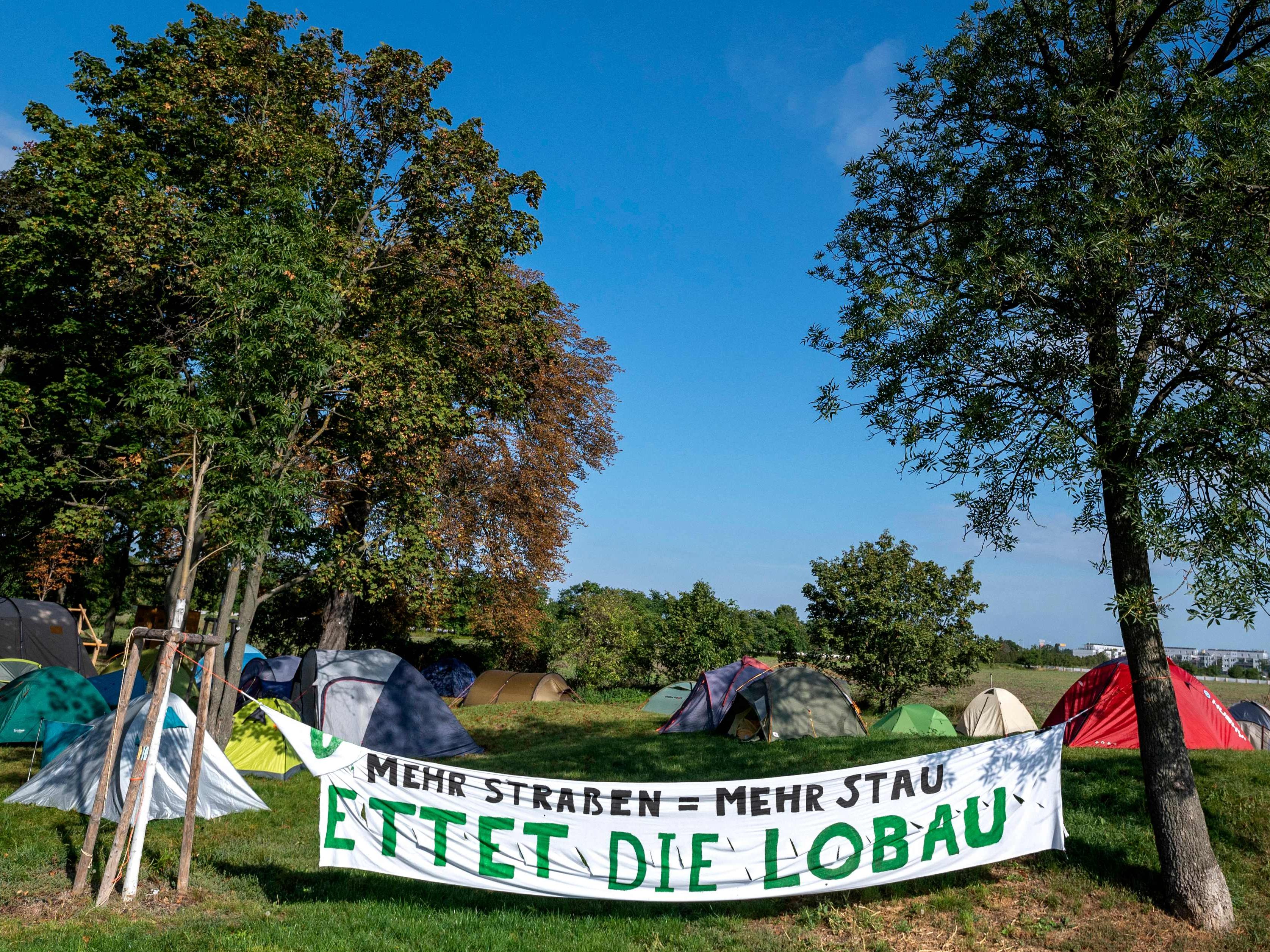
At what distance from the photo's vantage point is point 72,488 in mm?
19203

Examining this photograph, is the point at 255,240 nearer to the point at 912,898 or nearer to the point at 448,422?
the point at 448,422

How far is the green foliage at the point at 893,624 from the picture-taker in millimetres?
28234

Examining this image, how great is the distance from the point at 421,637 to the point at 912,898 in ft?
124

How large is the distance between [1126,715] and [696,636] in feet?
65.1

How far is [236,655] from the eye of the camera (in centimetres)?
1500

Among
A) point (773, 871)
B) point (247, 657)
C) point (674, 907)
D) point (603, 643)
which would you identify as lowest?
point (674, 907)

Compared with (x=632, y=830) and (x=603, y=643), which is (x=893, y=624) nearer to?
(x=603, y=643)

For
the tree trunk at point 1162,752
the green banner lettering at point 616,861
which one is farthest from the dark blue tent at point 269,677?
the tree trunk at point 1162,752

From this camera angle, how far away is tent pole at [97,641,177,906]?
720cm

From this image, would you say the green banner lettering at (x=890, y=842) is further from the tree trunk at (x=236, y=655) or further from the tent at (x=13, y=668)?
the tent at (x=13, y=668)

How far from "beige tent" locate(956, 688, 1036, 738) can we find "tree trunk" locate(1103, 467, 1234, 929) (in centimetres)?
1270

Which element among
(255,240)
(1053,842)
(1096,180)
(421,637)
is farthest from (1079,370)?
(421,637)

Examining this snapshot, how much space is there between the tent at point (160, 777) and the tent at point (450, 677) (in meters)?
20.7

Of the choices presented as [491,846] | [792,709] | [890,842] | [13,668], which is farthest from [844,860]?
[13,668]
